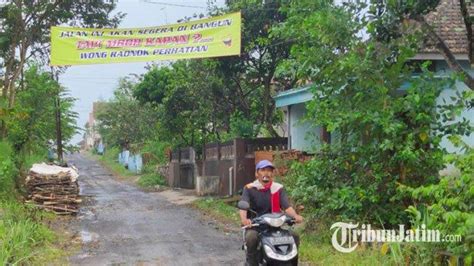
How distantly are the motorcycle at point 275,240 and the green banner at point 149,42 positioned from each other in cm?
720

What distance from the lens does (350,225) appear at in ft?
27.8

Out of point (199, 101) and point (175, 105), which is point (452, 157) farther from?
point (175, 105)

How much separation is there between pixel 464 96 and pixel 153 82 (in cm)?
1762

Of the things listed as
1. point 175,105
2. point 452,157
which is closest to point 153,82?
point 175,105

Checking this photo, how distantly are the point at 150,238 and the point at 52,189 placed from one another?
18.4 feet

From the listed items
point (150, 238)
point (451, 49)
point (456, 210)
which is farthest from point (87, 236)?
point (451, 49)

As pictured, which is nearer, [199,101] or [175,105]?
[199,101]

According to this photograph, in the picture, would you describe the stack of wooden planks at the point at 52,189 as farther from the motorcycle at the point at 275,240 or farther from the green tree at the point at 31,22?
the motorcycle at the point at 275,240

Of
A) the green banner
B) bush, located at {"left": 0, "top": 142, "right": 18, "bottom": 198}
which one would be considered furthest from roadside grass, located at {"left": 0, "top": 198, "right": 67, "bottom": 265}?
the green banner

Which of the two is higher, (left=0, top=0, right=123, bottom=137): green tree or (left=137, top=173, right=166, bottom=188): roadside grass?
(left=0, top=0, right=123, bottom=137): green tree

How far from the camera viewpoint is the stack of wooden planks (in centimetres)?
1524

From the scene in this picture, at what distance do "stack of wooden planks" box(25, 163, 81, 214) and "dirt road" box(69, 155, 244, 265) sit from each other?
0.57 meters

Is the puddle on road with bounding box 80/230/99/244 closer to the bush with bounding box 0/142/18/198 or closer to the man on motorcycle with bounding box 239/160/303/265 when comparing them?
the bush with bounding box 0/142/18/198

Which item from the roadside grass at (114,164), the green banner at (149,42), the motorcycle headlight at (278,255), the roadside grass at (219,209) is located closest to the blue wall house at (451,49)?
the green banner at (149,42)
